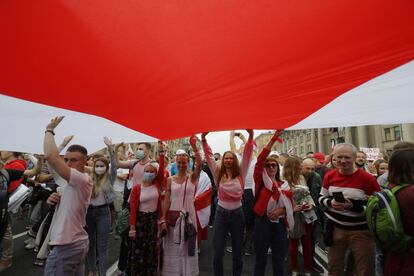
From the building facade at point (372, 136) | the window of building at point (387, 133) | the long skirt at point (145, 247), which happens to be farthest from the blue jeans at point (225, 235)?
the window of building at point (387, 133)

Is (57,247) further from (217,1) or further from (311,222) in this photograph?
(311,222)

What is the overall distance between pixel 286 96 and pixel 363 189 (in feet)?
5.07

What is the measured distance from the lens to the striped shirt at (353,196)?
10.0 feet

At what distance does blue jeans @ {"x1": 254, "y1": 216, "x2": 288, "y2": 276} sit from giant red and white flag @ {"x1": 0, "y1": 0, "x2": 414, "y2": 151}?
5.80ft

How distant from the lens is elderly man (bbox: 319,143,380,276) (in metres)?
3.02

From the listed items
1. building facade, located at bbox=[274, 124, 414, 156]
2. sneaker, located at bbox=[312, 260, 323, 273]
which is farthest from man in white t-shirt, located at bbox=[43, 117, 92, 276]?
building facade, located at bbox=[274, 124, 414, 156]

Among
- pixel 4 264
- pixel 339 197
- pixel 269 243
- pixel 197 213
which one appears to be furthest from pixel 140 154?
pixel 339 197

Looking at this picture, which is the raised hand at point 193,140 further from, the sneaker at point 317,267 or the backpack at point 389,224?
the sneaker at point 317,267

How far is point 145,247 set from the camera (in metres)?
4.15

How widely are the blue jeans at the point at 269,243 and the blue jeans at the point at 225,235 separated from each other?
0.80 feet

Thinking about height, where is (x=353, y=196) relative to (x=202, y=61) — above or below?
below

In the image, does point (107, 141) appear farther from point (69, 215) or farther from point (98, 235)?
point (98, 235)

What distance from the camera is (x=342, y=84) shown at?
2.30m

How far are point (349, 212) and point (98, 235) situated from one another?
357 centimetres
